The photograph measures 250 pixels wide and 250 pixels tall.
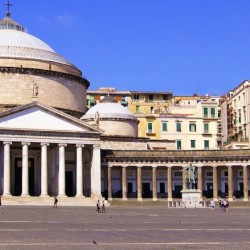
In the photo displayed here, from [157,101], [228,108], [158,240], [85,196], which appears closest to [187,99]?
[157,101]

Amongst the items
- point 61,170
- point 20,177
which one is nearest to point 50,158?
point 61,170

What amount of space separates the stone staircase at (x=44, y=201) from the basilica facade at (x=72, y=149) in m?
1.78

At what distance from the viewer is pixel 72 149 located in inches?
3762

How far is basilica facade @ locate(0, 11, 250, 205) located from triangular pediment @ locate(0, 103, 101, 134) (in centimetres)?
12

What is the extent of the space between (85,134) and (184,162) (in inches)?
675

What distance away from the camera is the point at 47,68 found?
333 feet

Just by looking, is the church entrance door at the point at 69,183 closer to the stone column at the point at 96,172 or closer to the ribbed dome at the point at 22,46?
the stone column at the point at 96,172

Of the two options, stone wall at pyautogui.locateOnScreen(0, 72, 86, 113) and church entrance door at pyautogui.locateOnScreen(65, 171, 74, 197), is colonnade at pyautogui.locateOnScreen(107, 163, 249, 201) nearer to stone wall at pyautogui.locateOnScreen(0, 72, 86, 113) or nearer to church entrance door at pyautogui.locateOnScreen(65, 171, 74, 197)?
church entrance door at pyautogui.locateOnScreen(65, 171, 74, 197)

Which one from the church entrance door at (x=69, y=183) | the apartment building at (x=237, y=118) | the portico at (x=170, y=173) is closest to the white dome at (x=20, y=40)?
the portico at (x=170, y=173)

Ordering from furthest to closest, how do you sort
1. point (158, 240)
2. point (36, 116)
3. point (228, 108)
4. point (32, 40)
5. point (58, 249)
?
A: point (228, 108) → point (32, 40) → point (36, 116) → point (158, 240) → point (58, 249)

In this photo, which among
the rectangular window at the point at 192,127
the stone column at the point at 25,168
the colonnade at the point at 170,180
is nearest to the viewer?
the stone column at the point at 25,168

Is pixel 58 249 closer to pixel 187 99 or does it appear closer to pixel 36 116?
pixel 36 116

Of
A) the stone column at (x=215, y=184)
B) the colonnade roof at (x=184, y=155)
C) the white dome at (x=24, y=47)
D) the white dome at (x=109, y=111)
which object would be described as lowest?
the stone column at (x=215, y=184)

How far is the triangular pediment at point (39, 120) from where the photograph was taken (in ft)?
287
